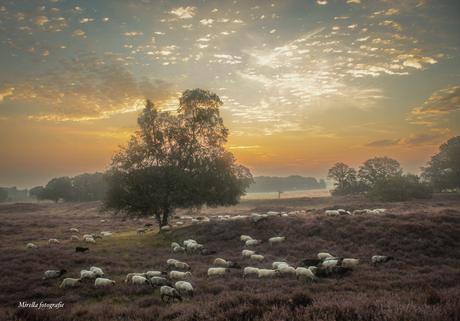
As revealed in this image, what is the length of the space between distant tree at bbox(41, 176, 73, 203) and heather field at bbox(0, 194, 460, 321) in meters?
85.5

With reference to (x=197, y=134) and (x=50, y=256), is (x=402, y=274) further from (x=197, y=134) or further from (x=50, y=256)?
(x=197, y=134)

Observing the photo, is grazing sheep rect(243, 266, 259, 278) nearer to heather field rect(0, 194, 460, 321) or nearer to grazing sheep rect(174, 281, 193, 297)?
heather field rect(0, 194, 460, 321)

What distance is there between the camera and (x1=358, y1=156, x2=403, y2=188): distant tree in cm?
6550

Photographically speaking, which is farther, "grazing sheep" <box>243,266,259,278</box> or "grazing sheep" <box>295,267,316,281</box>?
"grazing sheep" <box>243,266,259,278</box>

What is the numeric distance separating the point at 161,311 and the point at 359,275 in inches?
361

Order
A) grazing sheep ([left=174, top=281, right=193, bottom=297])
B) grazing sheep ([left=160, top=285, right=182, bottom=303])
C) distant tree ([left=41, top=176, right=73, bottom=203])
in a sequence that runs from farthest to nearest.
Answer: distant tree ([left=41, top=176, right=73, bottom=203]) < grazing sheep ([left=174, top=281, right=193, bottom=297]) < grazing sheep ([left=160, top=285, right=182, bottom=303])

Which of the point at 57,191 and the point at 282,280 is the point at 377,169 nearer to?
the point at 282,280

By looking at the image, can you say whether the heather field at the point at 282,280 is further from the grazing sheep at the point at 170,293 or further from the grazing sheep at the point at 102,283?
the grazing sheep at the point at 170,293

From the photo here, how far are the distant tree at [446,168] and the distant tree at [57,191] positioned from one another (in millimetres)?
130249

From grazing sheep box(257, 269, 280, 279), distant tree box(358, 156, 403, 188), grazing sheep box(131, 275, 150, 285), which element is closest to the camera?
grazing sheep box(131, 275, 150, 285)

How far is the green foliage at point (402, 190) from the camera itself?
4303 centimetres

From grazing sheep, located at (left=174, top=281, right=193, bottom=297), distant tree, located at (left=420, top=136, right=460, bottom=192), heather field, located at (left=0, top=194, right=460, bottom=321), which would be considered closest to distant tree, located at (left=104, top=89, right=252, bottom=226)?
heather field, located at (left=0, top=194, right=460, bottom=321)

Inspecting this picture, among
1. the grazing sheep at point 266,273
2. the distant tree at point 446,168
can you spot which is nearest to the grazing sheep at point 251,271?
the grazing sheep at point 266,273

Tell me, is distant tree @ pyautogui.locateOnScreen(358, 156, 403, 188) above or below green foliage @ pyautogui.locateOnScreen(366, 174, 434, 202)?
above
